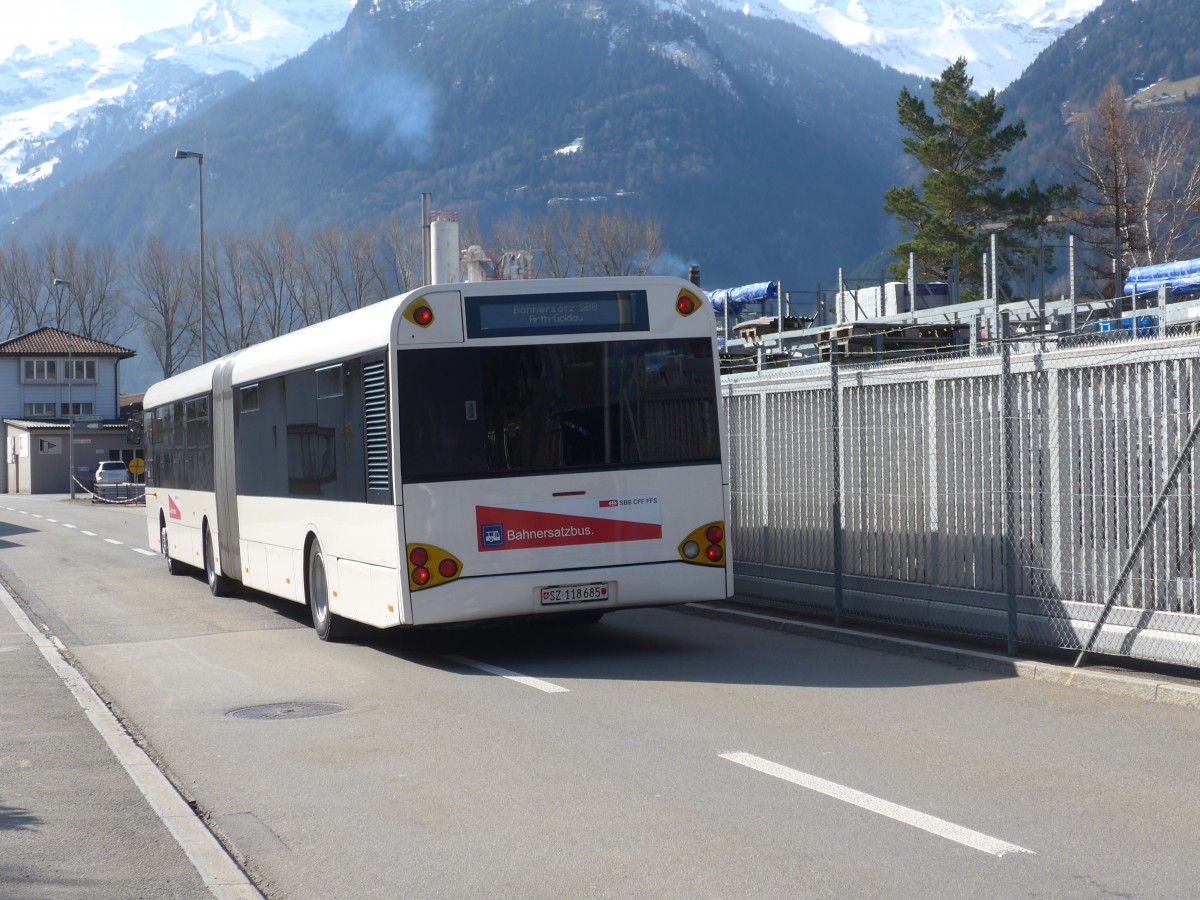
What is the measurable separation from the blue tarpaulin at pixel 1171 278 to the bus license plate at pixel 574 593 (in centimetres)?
2272

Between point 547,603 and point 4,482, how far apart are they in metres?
92.2

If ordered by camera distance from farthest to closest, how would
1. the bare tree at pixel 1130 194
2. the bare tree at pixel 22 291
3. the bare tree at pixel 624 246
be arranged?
the bare tree at pixel 22 291
the bare tree at pixel 624 246
the bare tree at pixel 1130 194

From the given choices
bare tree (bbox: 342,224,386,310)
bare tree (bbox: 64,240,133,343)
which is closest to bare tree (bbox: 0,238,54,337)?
bare tree (bbox: 64,240,133,343)

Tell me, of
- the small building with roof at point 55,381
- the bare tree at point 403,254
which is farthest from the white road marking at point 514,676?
the small building with roof at point 55,381

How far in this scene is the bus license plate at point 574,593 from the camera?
38.0 ft

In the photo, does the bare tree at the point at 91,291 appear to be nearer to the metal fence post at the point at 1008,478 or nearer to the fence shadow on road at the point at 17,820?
the metal fence post at the point at 1008,478

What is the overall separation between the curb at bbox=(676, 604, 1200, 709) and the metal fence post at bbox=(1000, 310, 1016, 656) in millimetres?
363

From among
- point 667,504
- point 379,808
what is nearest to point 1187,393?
point 667,504

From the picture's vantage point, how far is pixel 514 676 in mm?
11258

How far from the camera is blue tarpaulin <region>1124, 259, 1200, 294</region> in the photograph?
108 feet

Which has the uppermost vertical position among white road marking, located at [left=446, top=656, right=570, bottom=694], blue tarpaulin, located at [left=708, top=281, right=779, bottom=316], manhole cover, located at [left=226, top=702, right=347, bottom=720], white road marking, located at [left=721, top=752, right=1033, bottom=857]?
blue tarpaulin, located at [left=708, top=281, right=779, bottom=316]

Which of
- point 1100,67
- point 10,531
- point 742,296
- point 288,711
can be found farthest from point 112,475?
point 1100,67

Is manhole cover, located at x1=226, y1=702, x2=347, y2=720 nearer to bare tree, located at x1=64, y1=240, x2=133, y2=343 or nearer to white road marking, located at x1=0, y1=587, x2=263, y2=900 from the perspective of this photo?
white road marking, located at x1=0, y1=587, x2=263, y2=900

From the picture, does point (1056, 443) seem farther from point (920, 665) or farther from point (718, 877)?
point (718, 877)
